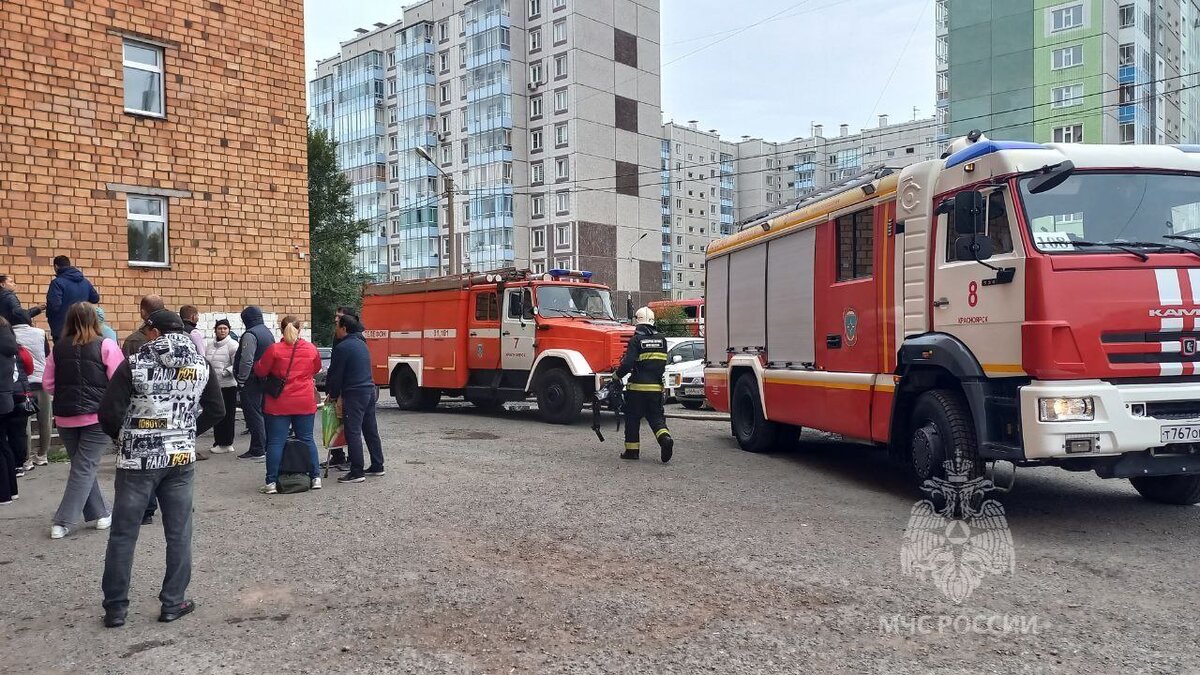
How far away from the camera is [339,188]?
38344 millimetres

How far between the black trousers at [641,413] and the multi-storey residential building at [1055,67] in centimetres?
4596

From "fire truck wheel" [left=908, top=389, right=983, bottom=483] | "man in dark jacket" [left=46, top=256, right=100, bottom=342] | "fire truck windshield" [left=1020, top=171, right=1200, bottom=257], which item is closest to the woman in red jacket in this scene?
"man in dark jacket" [left=46, top=256, right=100, bottom=342]

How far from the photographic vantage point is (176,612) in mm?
4668

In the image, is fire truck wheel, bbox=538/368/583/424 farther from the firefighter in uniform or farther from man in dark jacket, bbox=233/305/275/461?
man in dark jacket, bbox=233/305/275/461

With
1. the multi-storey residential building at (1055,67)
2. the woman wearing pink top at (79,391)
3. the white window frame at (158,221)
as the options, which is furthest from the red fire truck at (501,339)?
the multi-storey residential building at (1055,67)

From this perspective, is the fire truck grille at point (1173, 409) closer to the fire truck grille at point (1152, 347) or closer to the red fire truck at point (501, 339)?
the fire truck grille at point (1152, 347)

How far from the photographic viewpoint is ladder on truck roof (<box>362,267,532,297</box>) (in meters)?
15.4

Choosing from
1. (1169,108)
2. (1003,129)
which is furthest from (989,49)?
(1169,108)

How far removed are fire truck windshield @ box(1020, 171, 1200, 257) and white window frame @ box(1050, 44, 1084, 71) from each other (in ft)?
175

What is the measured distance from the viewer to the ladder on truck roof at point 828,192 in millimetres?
8234

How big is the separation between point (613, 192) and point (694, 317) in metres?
31.2

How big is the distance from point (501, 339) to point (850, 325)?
26.6 ft

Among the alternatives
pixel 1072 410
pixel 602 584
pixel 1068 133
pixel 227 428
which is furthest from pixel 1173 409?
pixel 1068 133

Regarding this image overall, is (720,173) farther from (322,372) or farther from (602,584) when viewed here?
(602,584)
